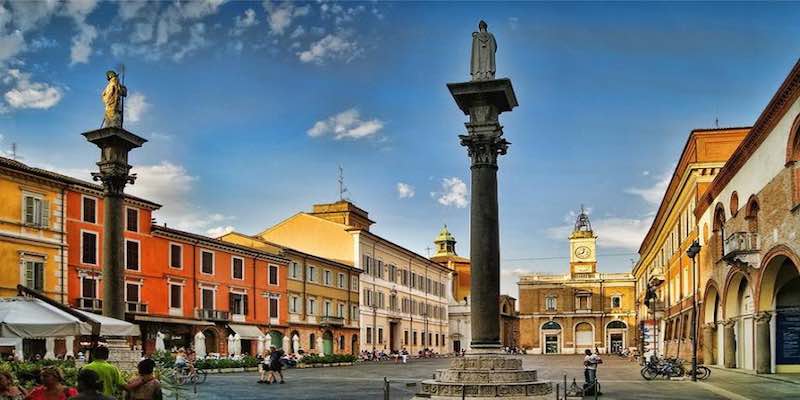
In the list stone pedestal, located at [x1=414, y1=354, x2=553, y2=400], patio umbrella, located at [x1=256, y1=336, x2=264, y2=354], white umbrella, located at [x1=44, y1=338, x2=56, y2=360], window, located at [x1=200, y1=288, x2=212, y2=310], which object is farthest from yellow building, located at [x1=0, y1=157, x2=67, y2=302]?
stone pedestal, located at [x1=414, y1=354, x2=553, y2=400]

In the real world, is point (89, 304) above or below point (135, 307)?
above

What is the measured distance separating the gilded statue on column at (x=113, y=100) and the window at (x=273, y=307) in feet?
113

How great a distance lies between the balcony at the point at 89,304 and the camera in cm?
4144

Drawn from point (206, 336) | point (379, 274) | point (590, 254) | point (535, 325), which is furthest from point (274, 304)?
point (590, 254)

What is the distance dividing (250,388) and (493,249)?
13.2 metres

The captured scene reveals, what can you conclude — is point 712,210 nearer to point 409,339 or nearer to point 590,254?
point 409,339

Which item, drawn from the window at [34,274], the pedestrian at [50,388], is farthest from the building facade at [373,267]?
the pedestrian at [50,388]

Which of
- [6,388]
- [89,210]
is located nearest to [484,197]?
[6,388]

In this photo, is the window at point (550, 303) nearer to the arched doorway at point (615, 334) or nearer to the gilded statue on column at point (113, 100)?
the arched doorway at point (615, 334)

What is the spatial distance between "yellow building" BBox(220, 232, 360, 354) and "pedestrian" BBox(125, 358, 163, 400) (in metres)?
45.9

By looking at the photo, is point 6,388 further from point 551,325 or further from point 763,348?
point 551,325

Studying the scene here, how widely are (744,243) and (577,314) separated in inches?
3082

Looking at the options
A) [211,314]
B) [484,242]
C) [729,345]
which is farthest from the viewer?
[211,314]

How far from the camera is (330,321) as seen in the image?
64.4 m
